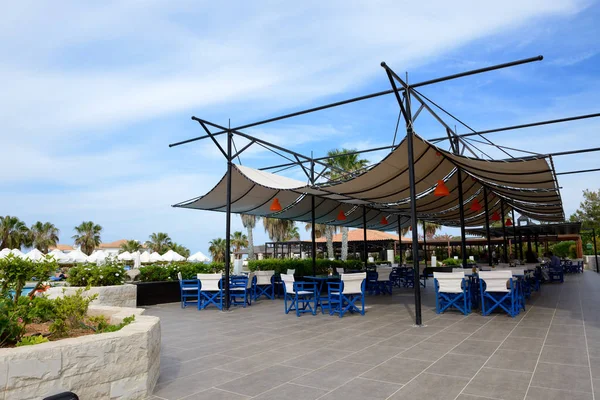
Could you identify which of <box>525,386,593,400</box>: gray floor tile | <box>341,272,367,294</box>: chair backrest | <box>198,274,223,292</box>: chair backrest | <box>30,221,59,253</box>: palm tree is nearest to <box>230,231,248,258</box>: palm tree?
<box>30,221,59,253</box>: palm tree

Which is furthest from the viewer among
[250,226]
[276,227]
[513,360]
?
[276,227]

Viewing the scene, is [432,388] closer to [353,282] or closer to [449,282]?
[353,282]

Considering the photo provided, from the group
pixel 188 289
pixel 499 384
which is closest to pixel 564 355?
pixel 499 384

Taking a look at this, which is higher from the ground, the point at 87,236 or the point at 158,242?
the point at 87,236

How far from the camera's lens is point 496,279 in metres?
5.98

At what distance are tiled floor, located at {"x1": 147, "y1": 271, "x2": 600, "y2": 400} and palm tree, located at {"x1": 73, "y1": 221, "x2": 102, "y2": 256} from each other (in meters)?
35.7

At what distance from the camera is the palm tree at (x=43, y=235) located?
106 ft

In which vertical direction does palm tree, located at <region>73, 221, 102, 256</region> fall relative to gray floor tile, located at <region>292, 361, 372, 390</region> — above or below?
above

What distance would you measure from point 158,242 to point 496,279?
3854cm

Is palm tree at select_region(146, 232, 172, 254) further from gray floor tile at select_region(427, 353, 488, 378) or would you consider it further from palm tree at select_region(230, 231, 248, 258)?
gray floor tile at select_region(427, 353, 488, 378)

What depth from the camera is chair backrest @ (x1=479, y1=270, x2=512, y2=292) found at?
231 inches

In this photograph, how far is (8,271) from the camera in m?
3.47

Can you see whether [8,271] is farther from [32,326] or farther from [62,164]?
[62,164]

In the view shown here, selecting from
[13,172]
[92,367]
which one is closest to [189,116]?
[92,367]
